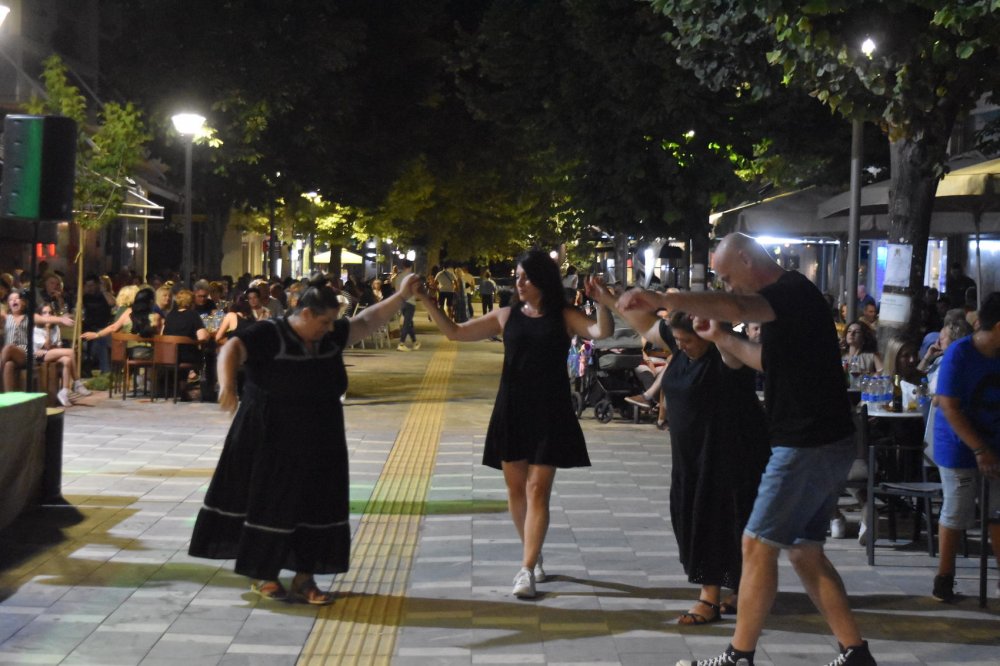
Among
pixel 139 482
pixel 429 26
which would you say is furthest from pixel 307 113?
pixel 139 482

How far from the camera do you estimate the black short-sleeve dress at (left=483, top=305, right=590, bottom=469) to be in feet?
25.0

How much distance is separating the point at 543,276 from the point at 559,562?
71.6 inches

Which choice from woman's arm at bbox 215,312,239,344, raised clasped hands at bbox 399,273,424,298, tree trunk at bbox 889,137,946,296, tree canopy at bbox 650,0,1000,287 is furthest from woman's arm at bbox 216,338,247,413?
woman's arm at bbox 215,312,239,344

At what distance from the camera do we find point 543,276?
7648 mm

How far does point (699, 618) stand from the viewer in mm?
6984

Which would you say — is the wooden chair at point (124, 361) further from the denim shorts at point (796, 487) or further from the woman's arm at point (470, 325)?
the denim shorts at point (796, 487)

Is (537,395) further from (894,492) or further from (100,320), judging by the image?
(100,320)

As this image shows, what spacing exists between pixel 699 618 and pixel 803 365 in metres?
1.82

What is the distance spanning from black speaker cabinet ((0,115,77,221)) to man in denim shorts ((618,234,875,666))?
5.62 m

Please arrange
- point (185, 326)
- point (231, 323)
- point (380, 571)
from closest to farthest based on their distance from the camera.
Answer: point (380, 571)
point (231, 323)
point (185, 326)

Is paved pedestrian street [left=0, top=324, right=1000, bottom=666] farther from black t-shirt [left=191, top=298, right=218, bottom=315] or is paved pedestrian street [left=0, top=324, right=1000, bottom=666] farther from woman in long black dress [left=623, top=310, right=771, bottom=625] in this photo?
black t-shirt [left=191, top=298, right=218, bottom=315]

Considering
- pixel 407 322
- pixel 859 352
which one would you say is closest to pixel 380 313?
pixel 859 352

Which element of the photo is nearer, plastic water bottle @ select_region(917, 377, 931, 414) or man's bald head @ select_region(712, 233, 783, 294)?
man's bald head @ select_region(712, 233, 783, 294)

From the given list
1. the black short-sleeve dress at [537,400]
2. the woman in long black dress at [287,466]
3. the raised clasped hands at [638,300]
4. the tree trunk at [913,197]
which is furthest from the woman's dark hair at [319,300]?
the tree trunk at [913,197]
